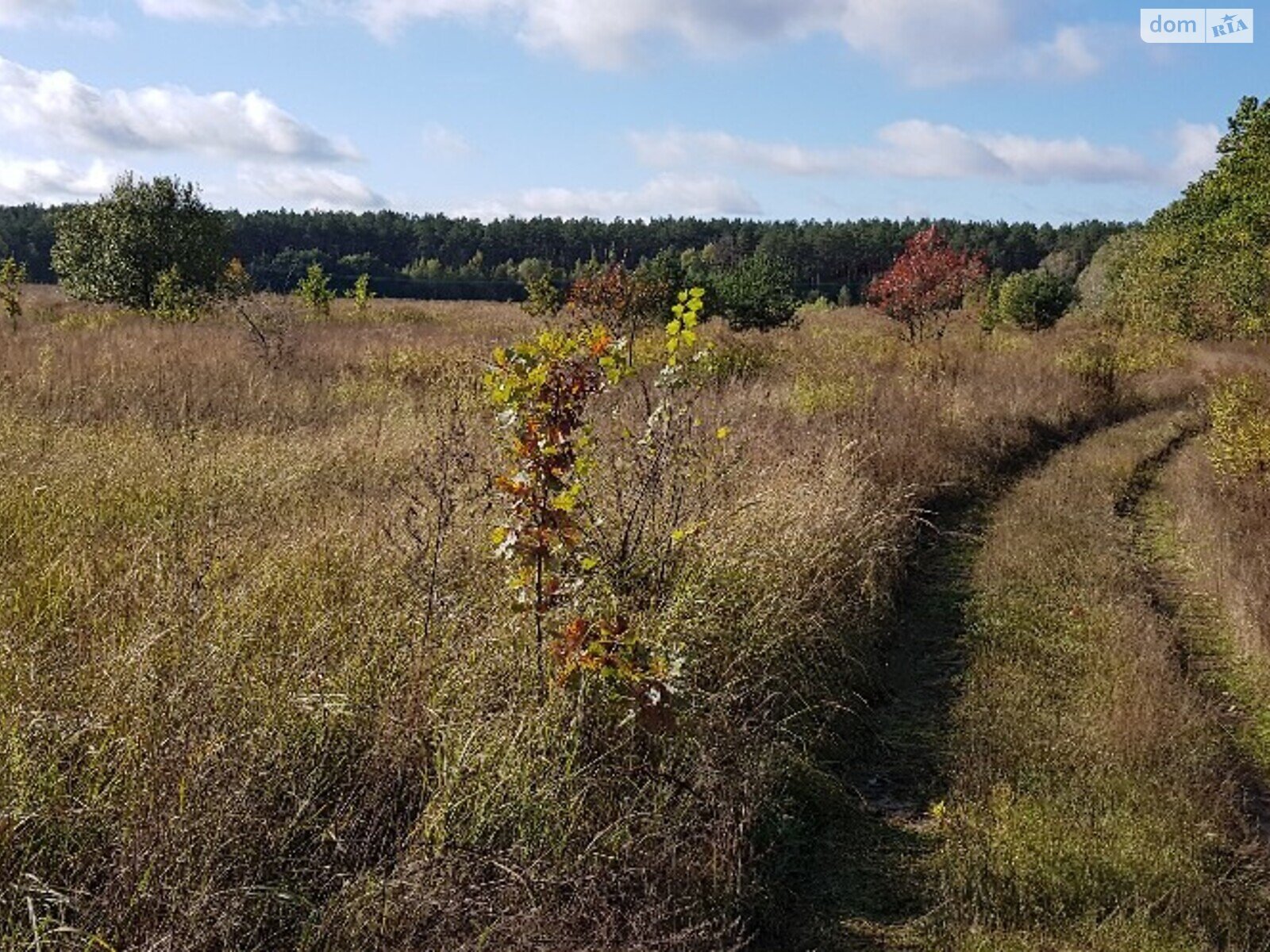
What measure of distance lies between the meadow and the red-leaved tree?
54.6 feet

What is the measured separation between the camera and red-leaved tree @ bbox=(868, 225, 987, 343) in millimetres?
24906

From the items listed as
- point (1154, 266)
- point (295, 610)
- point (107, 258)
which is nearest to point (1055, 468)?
point (295, 610)

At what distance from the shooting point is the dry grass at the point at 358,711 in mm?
2918

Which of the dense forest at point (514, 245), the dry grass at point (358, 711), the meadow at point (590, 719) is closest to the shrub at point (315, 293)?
the meadow at point (590, 719)

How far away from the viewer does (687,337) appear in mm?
4250

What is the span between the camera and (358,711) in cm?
369

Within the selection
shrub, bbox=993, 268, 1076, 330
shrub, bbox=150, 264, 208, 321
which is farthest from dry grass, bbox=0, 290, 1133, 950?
shrub, bbox=993, 268, 1076, 330

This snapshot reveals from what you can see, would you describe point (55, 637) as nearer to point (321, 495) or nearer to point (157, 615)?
point (157, 615)

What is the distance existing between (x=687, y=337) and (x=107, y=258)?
3203 cm

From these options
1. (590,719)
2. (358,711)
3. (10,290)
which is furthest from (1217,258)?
(10,290)

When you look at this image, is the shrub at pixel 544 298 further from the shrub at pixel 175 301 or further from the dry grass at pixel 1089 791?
the dry grass at pixel 1089 791

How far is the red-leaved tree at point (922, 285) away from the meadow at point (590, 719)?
54.6 ft

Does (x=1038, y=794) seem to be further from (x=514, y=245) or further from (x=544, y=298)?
(x=514, y=245)

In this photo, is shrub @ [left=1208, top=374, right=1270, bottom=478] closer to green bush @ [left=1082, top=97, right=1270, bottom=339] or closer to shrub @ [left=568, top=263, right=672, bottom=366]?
green bush @ [left=1082, top=97, right=1270, bottom=339]
